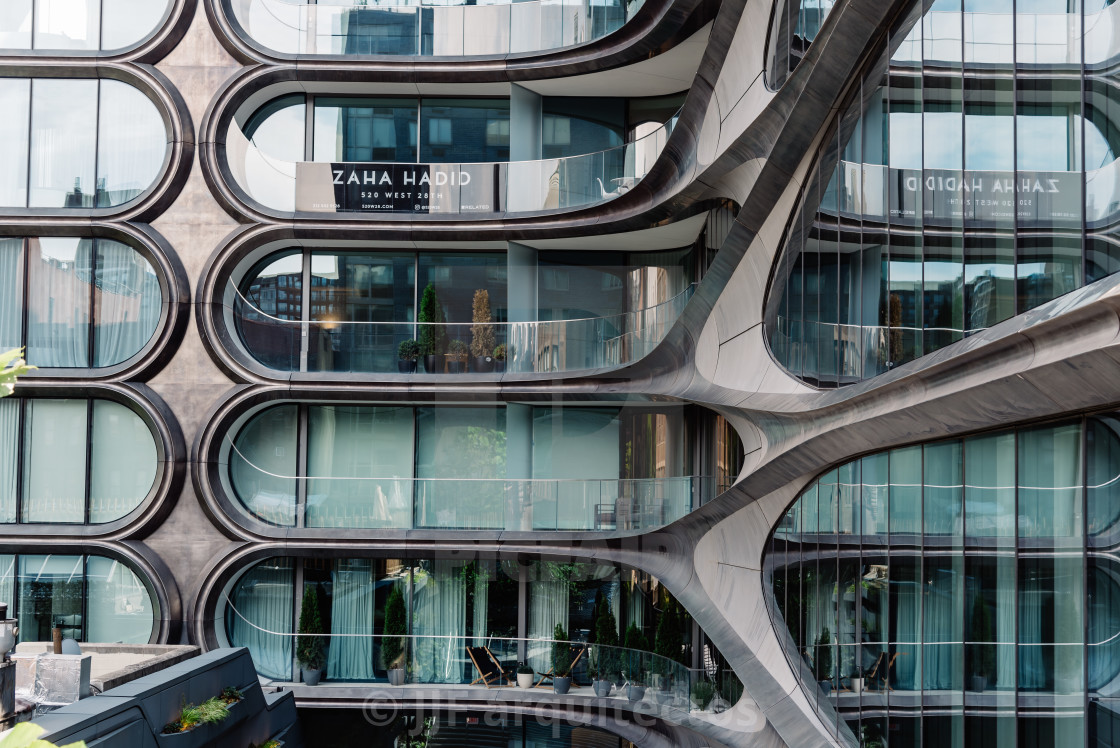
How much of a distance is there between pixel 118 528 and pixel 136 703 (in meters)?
9.05

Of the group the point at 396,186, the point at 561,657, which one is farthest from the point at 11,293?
the point at 561,657

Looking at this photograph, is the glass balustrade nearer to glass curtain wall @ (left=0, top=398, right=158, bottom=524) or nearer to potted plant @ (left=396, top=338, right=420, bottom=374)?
glass curtain wall @ (left=0, top=398, right=158, bottom=524)

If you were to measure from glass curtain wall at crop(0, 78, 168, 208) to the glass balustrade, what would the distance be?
6486 mm

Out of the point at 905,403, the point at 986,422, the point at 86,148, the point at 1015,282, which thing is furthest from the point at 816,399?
the point at 86,148

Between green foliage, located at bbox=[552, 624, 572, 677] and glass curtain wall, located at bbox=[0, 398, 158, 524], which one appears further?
glass curtain wall, located at bbox=[0, 398, 158, 524]

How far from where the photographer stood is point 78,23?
22.2 m

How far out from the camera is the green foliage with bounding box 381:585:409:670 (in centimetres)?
2102

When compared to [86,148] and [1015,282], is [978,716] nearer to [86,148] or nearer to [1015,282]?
[1015,282]

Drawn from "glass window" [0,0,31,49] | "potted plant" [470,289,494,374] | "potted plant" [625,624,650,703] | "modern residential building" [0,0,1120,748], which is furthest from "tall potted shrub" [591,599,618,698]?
"glass window" [0,0,31,49]

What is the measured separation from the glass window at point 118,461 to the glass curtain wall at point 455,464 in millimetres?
1857

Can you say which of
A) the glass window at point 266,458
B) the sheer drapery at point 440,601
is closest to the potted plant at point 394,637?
the sheer drapery at point 440,601

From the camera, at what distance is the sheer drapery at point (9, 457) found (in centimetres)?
2155

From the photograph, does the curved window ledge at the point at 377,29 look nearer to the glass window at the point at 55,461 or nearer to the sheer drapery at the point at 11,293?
the sheer drapery at the point at 11,293

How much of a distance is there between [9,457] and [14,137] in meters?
6.97
